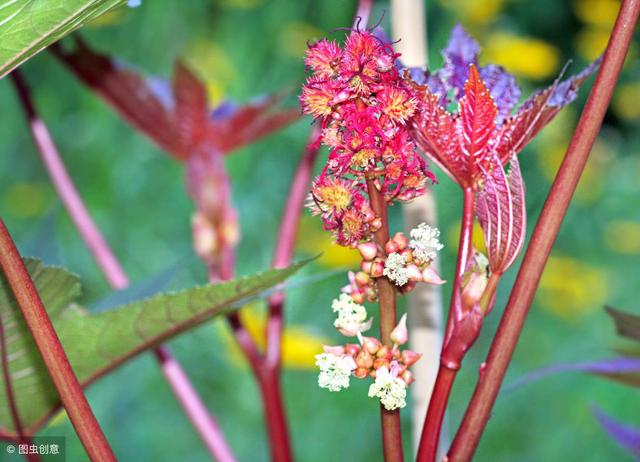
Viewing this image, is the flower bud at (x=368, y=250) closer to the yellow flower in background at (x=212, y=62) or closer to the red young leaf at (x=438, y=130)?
the red young leaf at (x=438, y=130)

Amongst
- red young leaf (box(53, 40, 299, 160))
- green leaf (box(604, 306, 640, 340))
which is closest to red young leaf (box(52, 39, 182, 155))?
red young leaf (box(53, 40, 299, 160))

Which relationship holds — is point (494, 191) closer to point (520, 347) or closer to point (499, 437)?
point (499, 437)

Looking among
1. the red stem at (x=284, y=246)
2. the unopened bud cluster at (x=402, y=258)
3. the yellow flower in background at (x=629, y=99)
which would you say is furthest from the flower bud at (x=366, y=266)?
the yellow flower in background at (x=629, y=99)

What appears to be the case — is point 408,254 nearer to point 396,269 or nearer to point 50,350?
point 396,269

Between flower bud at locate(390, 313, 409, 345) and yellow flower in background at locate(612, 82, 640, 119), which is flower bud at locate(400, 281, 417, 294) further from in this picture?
yellow flower in background at locate(612, 82, 640, 119)

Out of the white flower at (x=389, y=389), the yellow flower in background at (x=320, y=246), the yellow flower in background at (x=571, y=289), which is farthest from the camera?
the yellow flower in background at (x=571, y=289)

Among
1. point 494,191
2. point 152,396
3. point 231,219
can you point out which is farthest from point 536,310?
point 494,191

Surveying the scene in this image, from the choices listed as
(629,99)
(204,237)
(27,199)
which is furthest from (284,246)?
(629,99)
